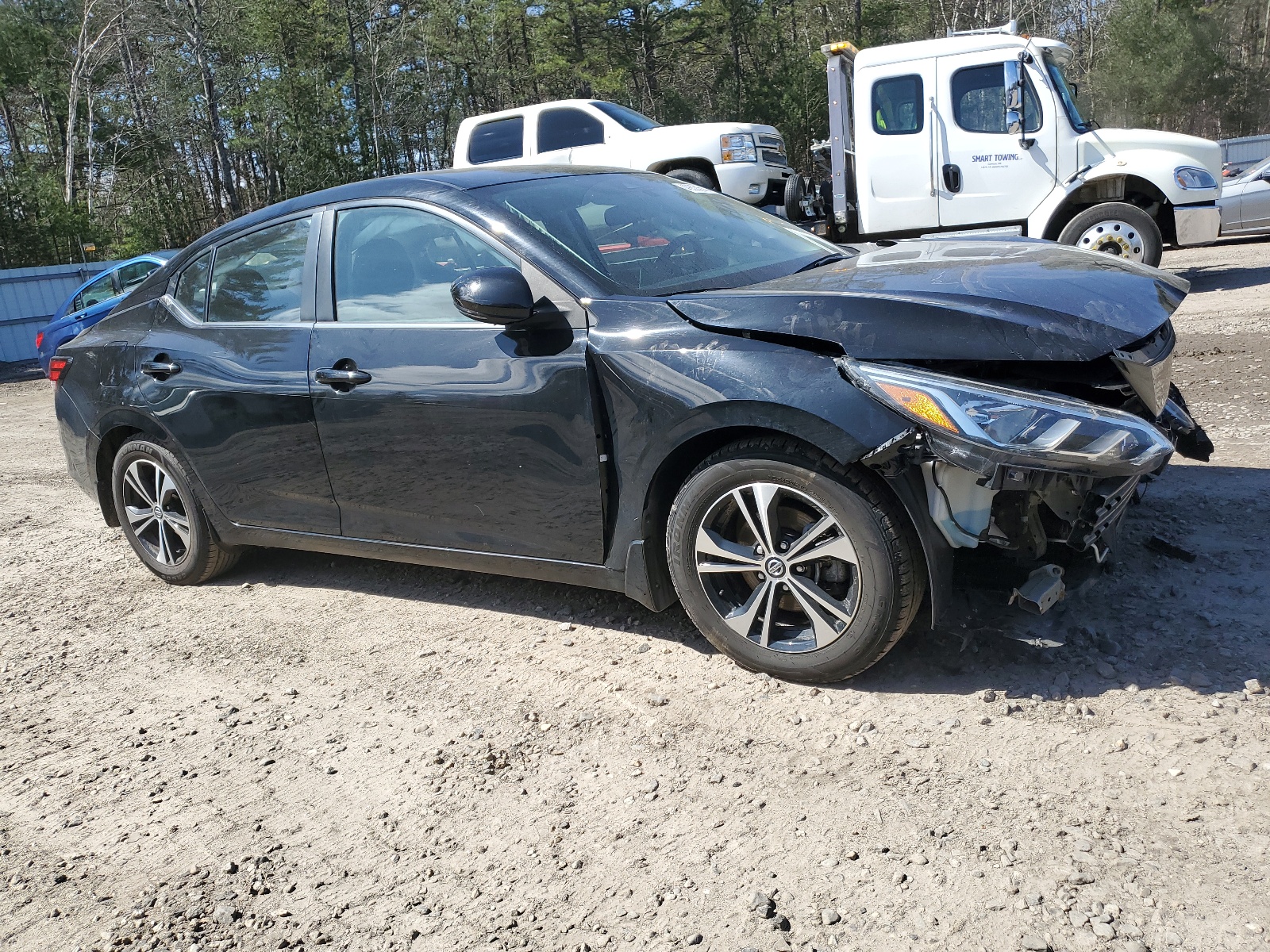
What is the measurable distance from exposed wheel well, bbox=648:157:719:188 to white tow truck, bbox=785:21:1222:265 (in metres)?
2.21

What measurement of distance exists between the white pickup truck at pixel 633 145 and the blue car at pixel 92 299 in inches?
206

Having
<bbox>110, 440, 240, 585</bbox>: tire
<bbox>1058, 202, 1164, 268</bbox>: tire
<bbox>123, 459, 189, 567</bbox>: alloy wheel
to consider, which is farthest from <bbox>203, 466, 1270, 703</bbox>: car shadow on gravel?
<bbox>1058, 202, 1164, 268</bbox>: tire

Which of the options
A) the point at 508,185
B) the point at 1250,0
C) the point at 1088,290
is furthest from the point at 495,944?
the point at 1250,0

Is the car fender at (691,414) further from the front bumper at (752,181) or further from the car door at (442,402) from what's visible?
the front bumper at (752,181)

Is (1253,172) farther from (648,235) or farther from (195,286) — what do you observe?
(195,286)

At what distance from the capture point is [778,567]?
3.26 m

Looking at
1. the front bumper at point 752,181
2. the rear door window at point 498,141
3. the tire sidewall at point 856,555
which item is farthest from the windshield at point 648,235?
the rear door window at point 498,141

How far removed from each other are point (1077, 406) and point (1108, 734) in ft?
2.88

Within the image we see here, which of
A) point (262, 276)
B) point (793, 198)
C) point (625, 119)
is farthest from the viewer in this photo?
point (625, 119)

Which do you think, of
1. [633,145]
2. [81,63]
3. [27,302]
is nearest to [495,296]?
[633,145]

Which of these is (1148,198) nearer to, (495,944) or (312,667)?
(312,667)

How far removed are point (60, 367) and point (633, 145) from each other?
31.1 ft

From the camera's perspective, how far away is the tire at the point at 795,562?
307 centimetres

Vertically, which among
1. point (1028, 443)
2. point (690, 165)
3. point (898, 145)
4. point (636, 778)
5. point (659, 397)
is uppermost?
point (690, 165)
